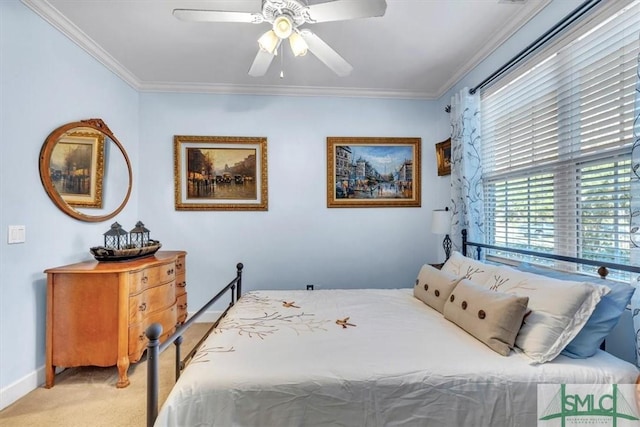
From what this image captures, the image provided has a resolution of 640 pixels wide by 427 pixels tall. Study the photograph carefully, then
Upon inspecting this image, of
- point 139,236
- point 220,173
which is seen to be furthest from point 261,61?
point 139,236

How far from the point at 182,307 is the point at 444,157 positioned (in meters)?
3.27

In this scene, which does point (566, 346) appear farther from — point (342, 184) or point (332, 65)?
point (342, 184)

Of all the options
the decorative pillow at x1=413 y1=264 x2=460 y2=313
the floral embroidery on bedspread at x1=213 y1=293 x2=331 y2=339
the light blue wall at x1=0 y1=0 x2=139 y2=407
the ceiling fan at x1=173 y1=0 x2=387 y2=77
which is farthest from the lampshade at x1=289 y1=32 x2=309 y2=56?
the light blue wall at x1=0 y1=0 x2=139 y2=407

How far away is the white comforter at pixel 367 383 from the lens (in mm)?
1152

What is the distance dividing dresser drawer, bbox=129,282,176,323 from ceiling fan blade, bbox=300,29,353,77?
2.17m

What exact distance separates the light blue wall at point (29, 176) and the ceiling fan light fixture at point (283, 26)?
1765mm

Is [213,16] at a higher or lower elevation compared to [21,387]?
higher

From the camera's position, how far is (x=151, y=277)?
2.46 meters

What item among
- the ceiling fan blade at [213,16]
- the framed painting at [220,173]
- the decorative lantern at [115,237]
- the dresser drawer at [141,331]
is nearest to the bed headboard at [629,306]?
the ceiling fan blade at [213,16]

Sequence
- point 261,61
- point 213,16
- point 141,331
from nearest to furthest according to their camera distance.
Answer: point 213,16 → point 261,61 → point 141,331

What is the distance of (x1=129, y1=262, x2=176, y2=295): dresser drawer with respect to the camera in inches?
88.4

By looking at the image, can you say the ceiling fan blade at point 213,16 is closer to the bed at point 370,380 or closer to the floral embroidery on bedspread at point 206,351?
the bed at point 370,380

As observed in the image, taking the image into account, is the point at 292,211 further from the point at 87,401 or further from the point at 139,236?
the point at 87,401

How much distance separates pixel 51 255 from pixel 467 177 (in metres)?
3.45
